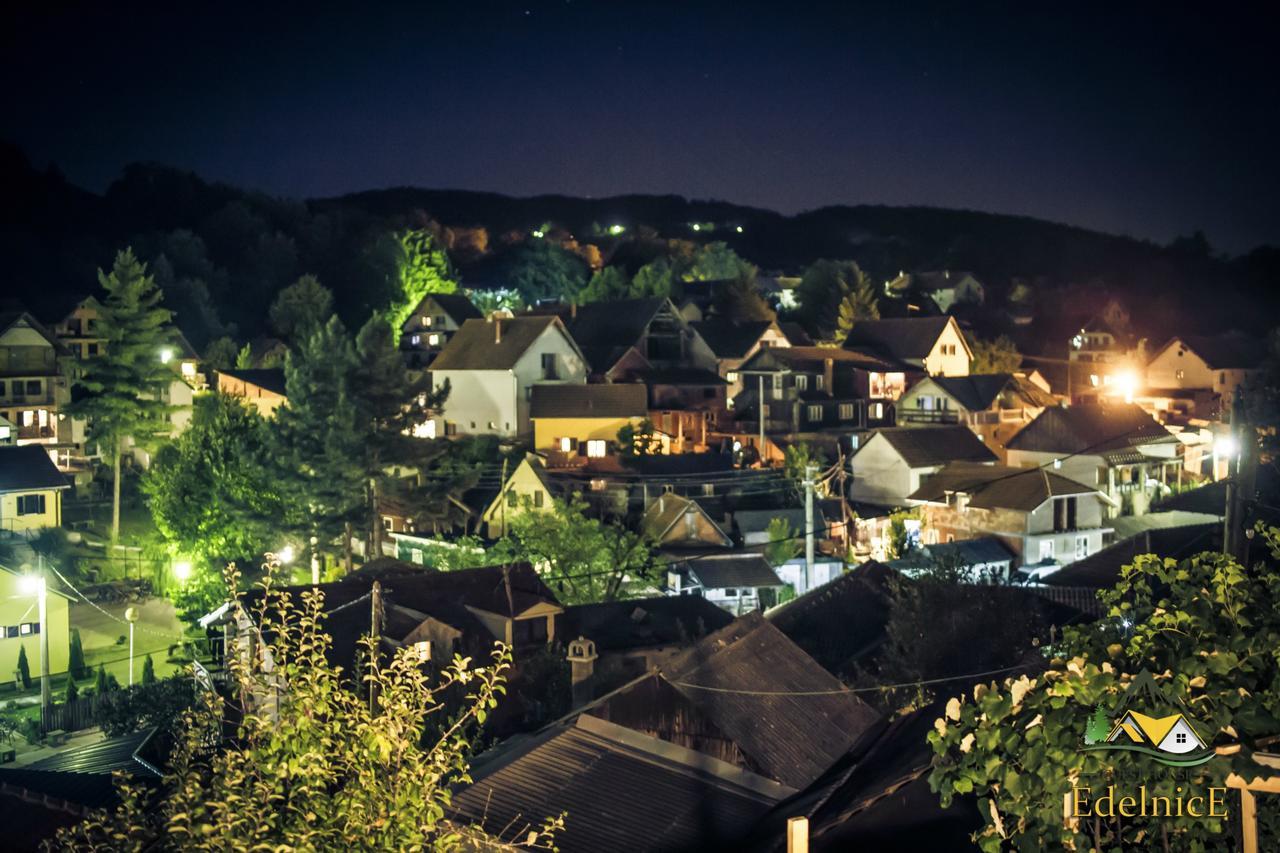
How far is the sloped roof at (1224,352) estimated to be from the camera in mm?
54562

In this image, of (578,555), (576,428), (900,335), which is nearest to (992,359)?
(900,335)

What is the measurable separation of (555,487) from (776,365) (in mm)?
14352

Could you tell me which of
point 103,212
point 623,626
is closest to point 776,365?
point 623,626

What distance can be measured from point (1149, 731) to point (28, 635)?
2427 centimetres

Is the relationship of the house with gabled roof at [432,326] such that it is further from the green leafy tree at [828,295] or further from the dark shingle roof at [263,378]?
the green leafy tree at [828,295]

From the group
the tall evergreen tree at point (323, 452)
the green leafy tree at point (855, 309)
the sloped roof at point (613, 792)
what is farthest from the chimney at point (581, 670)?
the green leafy tree at point (855, 309)

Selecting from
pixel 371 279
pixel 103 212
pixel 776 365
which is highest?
pixel 103 212

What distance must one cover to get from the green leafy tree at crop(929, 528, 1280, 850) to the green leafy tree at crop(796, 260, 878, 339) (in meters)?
57.0

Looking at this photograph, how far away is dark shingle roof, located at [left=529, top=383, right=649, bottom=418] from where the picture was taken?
37.8 metres

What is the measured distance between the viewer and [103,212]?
75875 millimetres

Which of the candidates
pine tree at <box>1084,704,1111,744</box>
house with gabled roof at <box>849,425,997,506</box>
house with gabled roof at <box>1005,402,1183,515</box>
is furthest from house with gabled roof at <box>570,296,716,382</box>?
pine tree at <box>1084,704,1111,744</box>

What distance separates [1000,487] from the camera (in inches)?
1186

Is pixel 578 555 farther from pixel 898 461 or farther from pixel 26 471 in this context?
pixel 26 471

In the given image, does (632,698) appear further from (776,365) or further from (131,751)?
(776,365)
